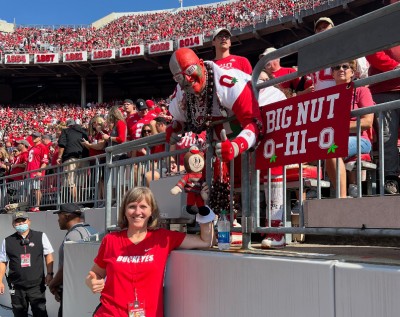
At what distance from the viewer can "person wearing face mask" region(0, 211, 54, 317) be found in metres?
7.32

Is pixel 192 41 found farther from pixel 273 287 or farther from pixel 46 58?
pixel 273 287

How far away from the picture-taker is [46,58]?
118 feet

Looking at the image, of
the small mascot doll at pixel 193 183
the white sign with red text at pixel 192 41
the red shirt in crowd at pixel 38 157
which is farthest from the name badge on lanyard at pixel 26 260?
the white sign with red text at pixel 192 41

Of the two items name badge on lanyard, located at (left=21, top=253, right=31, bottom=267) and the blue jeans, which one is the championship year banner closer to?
the blue jeans

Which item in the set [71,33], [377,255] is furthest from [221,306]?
[71,33]

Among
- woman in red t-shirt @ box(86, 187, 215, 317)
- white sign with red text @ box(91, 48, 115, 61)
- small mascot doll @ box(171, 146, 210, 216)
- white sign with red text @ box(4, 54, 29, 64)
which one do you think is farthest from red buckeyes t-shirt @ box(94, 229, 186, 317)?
white sign with red text @ box(4, 54, 29, 64)

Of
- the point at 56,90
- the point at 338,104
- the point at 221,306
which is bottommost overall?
the point at 221,306

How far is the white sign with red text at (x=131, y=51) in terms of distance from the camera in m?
34.3

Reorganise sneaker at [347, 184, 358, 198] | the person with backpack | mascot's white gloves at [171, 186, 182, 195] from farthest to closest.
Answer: the person with backpack, mascot's white gloves at [171, 186, 182, 195], sneaker at [347, 184, 358, 198]

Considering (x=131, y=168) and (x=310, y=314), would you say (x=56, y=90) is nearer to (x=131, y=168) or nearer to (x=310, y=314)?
(x=131, y=168)

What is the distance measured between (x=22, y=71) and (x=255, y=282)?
126 ft

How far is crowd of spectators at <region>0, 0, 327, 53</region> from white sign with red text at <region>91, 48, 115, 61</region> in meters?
0.97

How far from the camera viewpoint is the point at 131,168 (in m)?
5.12

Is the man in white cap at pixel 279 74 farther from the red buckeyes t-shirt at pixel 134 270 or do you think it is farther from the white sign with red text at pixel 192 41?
the white sign with red text at pixel 192 41
